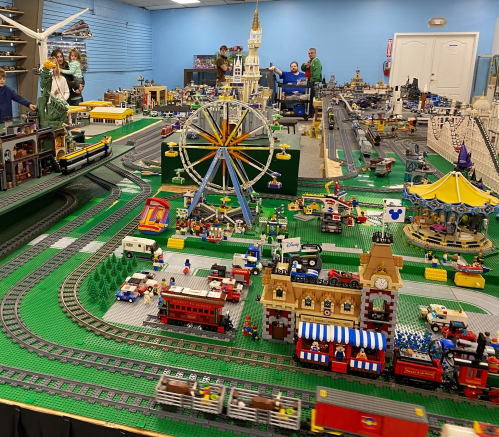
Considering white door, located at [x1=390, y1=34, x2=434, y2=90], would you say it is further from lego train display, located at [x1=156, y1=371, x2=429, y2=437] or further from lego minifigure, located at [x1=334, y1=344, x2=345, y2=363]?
lego train display, located at [x1=156, y1=371, x2=429, y2=437]

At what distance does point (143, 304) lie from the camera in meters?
10.6

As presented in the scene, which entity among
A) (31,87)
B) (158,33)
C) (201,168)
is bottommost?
(201,168)

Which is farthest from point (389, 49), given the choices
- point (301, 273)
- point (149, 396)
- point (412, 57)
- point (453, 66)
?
point (149, 396)

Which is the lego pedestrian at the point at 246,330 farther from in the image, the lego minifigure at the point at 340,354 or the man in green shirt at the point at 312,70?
the man in green shirt at the point at 312,70

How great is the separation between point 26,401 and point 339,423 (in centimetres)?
515

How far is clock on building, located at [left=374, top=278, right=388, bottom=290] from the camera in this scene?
27.2ft

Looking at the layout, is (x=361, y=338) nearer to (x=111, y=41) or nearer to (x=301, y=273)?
(x=301, y=273)

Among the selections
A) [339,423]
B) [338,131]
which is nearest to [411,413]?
[339,423]

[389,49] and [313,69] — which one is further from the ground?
[389,49]

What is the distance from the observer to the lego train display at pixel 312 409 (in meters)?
6.31

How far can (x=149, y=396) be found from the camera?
7707 millimetres

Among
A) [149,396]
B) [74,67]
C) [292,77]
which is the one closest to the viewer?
[149,396]

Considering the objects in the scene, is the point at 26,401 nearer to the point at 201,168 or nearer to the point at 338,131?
the point at 201,168

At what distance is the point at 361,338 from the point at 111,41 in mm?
36231
